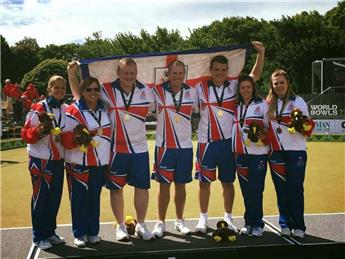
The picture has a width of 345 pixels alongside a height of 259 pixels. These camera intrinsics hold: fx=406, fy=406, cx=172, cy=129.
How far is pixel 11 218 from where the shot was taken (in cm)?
637

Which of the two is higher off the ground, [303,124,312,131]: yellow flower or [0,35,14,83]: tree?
[0,35,14,83]: tree

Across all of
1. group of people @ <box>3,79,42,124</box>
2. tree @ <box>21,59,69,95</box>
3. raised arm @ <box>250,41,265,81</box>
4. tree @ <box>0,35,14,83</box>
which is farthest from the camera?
tree @ <box>0,35,14,83</box>

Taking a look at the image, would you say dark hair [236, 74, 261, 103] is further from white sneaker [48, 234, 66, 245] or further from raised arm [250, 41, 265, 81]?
white sneaker [48, 234, 66, 245]

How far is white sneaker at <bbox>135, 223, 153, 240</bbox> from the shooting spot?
194 inches

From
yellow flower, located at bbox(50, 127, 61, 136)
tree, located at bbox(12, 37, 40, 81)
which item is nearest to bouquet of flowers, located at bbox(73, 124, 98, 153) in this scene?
yellow flower, located at bbox(50, 127, 61, 136)

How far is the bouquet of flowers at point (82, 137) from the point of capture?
4488 mm

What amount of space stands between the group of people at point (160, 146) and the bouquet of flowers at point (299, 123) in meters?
0.10

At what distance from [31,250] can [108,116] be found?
1.77m

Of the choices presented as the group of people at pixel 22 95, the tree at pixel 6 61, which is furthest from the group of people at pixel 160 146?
the tree at pixel 6 61

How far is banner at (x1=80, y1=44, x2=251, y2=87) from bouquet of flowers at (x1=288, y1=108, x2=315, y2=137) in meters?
1.00

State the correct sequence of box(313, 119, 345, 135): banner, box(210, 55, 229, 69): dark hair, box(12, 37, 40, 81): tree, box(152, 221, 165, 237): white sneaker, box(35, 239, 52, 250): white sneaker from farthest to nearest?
box(12, 37, 40, 81): tree, box(313, 119, 345, 135): banner, box(210, 55, 229, 69): dark hair, box(152, 221, 165, 237): white sneaker, box(35, 239, 52, 250): white sneaker

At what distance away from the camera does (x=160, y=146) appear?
5055mm

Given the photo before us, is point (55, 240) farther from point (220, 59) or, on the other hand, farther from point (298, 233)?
point (220, 59)

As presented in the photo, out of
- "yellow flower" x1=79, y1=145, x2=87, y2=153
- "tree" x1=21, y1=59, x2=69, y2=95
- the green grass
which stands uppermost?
"tree" x1=21, y1=59, x2=69, y2=95
